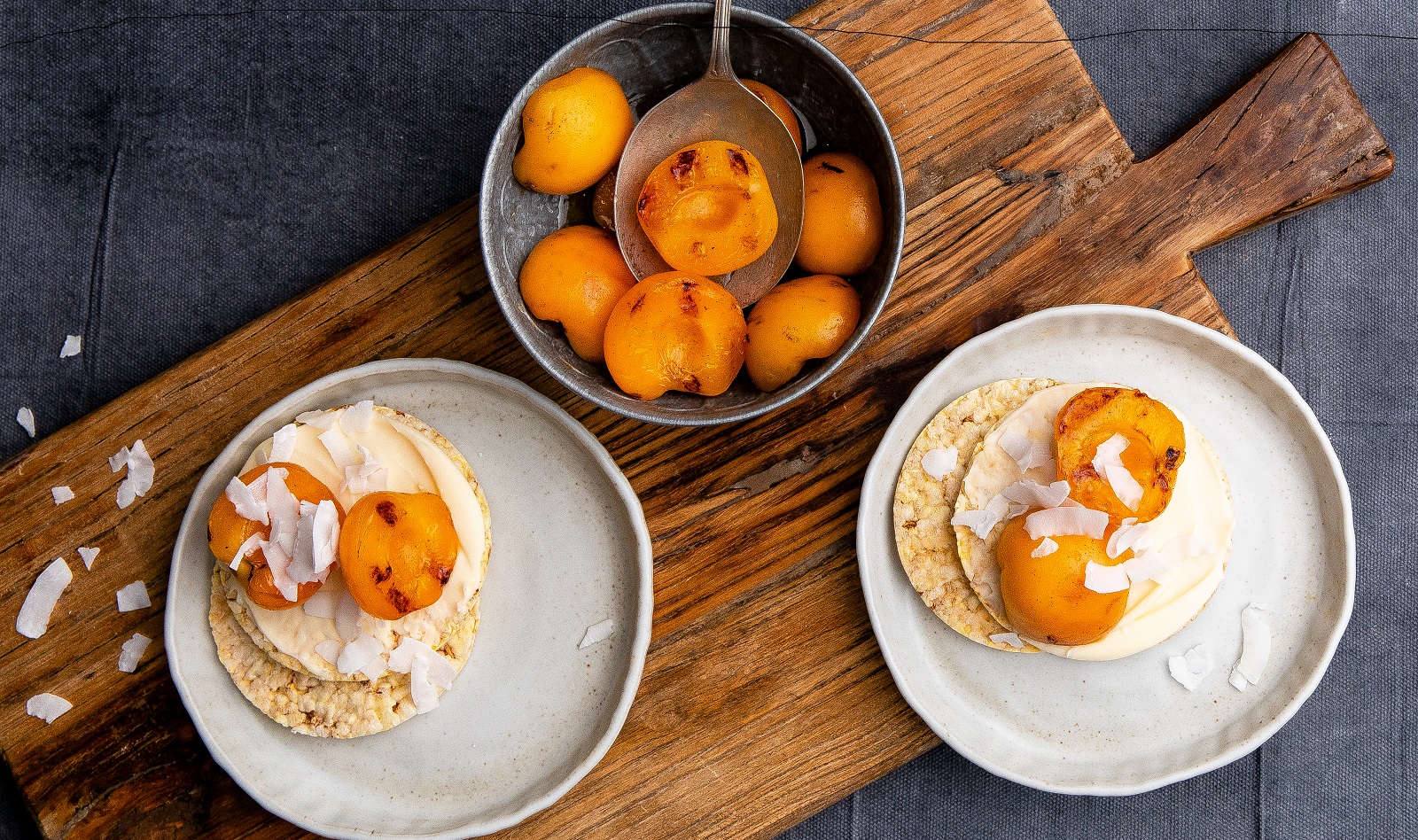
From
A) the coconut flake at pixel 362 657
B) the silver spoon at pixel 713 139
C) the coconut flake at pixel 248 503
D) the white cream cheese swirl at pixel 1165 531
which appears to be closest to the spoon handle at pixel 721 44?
the silver spoon at pixel 713 139

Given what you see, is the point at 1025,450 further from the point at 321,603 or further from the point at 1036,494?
the point at 321,603

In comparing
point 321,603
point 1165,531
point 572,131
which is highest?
point 572,131

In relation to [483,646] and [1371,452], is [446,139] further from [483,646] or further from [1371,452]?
[1371,452]

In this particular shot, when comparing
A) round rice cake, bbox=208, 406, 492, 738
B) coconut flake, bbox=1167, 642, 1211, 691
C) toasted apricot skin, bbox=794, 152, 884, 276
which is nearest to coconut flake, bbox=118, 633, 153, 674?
round rice cake, bbox=208, 406, 492, 738

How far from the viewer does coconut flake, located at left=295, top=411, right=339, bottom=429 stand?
1.48 metres

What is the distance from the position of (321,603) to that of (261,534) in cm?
15

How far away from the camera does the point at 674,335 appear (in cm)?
129

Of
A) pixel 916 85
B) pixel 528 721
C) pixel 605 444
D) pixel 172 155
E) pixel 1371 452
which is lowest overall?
pixel 528 721

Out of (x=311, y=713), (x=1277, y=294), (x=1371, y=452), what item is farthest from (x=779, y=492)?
(x=1371, y=452)

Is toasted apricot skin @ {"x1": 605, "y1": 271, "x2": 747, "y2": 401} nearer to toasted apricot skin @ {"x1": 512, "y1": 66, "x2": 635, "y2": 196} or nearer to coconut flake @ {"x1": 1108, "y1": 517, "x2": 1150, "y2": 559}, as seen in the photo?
toasted apricot skin @ {"x1": 512, "y1": 66, "x2": 635, "y2": 196}

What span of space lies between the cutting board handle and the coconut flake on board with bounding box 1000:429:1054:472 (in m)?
0.45

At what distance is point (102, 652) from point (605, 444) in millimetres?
935

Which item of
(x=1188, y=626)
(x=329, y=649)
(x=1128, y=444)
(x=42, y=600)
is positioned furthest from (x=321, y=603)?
(x=1188, y=626)

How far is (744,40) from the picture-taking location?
4.59 feet
